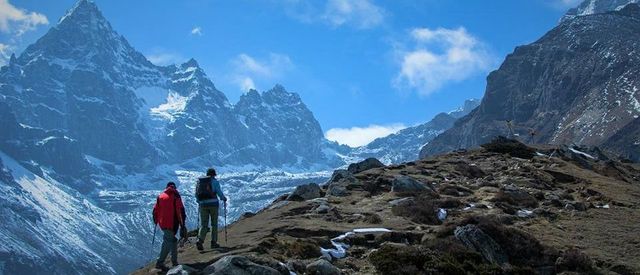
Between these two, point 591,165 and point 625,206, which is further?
point 591,165

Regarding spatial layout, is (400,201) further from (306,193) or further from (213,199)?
(213,199)

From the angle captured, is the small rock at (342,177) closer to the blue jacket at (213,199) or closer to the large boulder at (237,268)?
the blue jacket at (213,199)

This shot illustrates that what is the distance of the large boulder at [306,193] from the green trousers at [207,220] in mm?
15148

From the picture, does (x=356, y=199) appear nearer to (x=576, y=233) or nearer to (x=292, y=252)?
(x=576, y=233)

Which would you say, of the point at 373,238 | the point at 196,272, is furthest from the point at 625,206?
the point at 196,272

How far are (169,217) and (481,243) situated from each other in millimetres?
10417

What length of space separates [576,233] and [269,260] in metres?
14.3

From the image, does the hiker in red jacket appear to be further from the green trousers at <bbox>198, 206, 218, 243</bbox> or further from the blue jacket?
the blue jacket

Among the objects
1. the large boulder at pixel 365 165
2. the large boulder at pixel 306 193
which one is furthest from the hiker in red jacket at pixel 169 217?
the large boulder at pixel 365 165

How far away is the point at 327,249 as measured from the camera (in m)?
22.1

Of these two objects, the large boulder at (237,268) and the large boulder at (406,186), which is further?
the large boulder at (406,186)

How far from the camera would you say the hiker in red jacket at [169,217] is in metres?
19.8

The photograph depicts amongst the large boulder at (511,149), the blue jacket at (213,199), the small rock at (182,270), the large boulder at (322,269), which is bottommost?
the large boulder at (322,269)

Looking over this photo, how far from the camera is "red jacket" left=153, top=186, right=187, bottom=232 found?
20.2m
